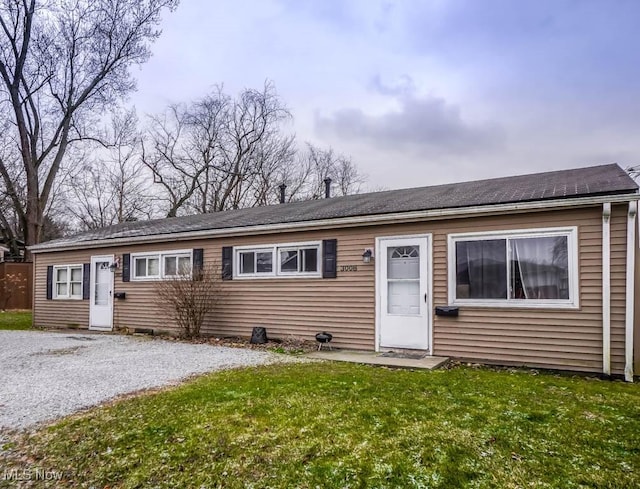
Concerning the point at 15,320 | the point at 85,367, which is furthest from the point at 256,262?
the point at 15,320

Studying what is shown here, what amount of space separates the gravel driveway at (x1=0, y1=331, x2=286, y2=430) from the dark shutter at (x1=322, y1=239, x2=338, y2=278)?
170 cm

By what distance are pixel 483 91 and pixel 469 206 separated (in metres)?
7.95

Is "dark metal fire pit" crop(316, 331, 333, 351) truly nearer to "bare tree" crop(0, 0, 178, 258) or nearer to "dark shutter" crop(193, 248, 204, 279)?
"dark shutter" crop(193, 248, 204, 279)

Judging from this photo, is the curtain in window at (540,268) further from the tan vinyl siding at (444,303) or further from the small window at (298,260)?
the small window at (298,260)

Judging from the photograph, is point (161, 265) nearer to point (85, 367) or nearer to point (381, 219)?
point (85, 367)

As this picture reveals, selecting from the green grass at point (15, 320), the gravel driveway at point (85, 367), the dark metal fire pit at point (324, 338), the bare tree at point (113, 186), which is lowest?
the green grass at point (15, 320)

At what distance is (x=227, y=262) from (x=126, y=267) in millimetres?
3306

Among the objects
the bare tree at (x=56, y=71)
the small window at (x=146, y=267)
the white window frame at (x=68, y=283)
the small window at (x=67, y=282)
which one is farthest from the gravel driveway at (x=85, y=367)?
the bare tree at (x=56, y=71)

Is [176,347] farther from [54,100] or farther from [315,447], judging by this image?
[54,100]

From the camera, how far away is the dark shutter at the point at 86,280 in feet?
38.4

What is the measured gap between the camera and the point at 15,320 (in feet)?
46.4

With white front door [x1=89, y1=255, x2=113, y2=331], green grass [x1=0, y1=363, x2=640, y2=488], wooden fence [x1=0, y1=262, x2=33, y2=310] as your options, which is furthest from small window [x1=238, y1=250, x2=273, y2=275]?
wooden fence [x1=0, y1=262, x2=33, y2=310]

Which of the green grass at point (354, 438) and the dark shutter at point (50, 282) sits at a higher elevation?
the dark shutter at point (50, 282)

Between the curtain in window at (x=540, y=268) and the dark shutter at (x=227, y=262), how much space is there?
5418 millimetres
